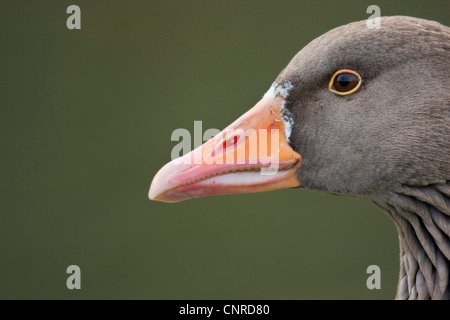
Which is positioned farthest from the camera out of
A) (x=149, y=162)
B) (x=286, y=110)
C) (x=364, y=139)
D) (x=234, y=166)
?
(x=149, y=162)

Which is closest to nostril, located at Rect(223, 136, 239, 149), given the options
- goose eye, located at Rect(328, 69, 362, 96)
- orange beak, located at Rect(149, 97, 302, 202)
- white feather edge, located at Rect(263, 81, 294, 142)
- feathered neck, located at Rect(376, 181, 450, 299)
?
orange beak, located at Rect(149, 97, 302, 202)

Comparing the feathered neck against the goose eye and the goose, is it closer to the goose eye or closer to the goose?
the goose

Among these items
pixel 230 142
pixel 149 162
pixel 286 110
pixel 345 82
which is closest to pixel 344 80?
pixel 345 82

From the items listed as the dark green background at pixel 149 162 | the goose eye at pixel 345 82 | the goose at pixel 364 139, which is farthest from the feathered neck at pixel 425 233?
the dark green background at pixel 149 162

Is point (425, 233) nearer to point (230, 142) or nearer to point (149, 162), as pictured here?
point (230, 142)

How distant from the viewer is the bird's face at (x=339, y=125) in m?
3.66

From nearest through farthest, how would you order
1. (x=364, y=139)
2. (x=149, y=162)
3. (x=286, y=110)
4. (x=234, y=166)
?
(x=364, y=139)
(x=234, y=166)
(x=286, y=110)
(x=149, y=162)

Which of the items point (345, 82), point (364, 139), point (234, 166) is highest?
point (345, 82)

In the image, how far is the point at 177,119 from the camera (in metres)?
9.20

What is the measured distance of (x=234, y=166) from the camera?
12.7 feet

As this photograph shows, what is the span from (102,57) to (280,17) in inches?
94.1

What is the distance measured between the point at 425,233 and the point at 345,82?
34.3 inches

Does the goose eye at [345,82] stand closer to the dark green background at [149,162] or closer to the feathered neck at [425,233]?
the feathered neck at [425,233]

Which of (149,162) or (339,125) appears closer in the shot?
(339,125)
